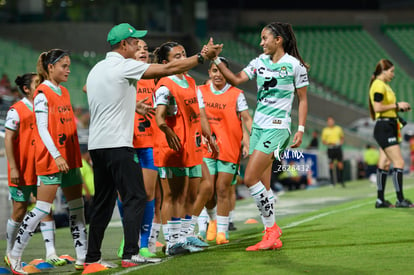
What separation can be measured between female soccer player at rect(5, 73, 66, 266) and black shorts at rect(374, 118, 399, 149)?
5536mm

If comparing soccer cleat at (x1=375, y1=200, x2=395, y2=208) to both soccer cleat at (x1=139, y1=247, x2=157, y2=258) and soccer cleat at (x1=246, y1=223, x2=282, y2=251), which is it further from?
soccer cleat at (x1=139, y1=247, x2=157, y2=258)

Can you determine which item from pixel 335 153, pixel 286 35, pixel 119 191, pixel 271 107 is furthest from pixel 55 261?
pixel 335 153

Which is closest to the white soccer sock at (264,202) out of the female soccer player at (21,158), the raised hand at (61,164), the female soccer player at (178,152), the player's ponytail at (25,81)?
the female soccer player at (178,152)

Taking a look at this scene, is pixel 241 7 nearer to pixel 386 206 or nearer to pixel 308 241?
pixel 386 206

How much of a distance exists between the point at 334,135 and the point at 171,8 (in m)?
16.9

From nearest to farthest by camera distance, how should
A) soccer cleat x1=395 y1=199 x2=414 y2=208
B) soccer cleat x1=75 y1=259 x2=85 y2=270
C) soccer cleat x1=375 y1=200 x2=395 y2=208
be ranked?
soccer cleat x1=75 y1=259 x2=85 y2=270
soccer cleat x1=395 y1=199 x2=414 y2=208
soccer cleat x1=375 y1=200 x2=395 y2=208

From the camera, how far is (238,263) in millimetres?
7137

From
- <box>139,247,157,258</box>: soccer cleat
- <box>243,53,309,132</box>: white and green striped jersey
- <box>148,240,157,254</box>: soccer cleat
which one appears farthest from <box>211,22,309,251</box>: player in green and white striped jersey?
<box>148,240,157,254</box>: soccer cleat

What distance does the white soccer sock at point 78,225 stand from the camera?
25.8 feet

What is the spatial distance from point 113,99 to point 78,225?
1.58 metres

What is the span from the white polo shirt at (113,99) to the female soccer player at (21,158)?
1.31 meters

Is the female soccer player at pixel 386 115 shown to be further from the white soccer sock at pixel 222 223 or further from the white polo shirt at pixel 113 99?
the white polo shirt at pixel 113 99

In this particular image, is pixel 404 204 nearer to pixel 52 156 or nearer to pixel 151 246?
pixel 151 246

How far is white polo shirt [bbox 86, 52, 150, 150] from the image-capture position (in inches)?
274
